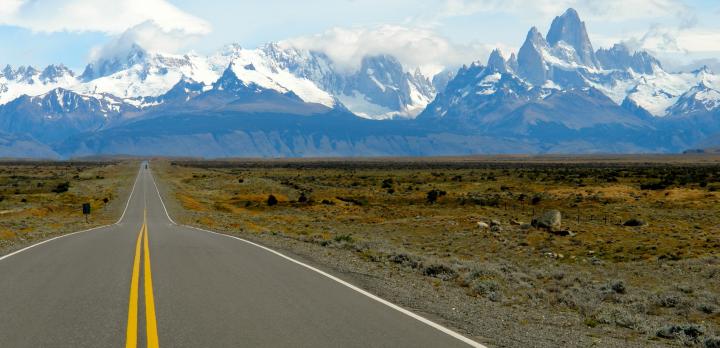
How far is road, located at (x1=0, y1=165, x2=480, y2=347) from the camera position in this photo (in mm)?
10320

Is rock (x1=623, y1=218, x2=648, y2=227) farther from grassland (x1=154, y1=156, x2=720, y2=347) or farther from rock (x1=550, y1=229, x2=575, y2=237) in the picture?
rock (x1=550, y1=229, x2=575, y2=237)

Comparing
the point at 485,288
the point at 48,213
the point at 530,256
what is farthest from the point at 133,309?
the point at 48,213

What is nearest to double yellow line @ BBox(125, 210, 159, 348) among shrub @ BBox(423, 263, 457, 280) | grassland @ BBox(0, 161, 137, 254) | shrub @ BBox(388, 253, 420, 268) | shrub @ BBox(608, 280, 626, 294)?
shrub @ BBox(388, 253, 420, 268)

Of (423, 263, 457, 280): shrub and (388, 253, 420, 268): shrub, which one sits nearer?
(423, 263, 457, 280): shrub

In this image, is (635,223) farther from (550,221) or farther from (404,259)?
(404,259)

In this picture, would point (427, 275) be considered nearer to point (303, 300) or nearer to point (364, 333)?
point (303, 300)

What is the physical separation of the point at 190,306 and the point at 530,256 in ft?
60.7

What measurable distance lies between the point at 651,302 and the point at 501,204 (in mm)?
35920

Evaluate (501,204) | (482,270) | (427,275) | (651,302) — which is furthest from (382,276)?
(501,204)

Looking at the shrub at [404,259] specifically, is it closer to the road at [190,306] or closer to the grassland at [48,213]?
the road at [190,306]

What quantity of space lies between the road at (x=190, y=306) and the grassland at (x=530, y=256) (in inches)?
50.1

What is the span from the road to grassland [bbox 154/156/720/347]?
1.27 metres

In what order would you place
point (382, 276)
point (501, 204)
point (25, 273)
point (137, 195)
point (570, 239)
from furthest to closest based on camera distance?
point (137, 195) → point (501, 204) → point (570, 239) → point (382, 276) → point (25, 273)

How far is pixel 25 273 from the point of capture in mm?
16688
